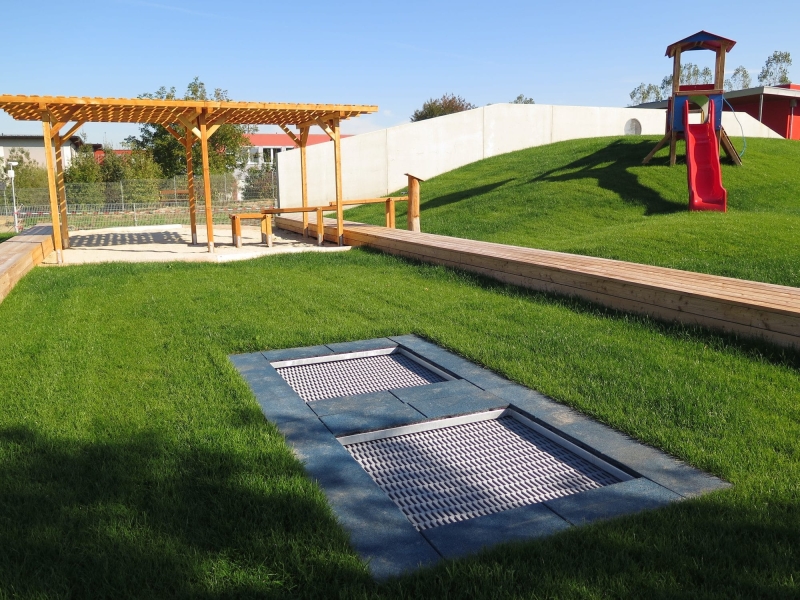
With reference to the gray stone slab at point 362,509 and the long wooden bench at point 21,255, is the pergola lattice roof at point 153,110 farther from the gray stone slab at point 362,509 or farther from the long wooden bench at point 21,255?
the gray stone slab at point 362,509

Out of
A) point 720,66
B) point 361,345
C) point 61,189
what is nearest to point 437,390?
point 361,345

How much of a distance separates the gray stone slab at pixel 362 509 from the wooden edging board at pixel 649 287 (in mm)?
3650

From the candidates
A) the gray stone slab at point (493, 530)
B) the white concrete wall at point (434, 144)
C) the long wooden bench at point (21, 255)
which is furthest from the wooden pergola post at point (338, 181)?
the gray stone slab at point (493, 530)

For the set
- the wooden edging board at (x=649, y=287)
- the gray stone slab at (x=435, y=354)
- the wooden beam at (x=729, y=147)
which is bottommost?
the gray stone slab at (x=435, y=354)

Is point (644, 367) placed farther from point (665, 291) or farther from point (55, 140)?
point (55, 140)

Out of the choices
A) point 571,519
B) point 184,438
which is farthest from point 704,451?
point 184,438

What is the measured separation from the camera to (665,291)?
626 cm

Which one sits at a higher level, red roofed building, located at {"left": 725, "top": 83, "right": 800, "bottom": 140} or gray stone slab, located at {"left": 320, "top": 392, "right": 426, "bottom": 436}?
red roofed building, located at {"left": 725, "top": 83, "right": 800, "bottom": 140}

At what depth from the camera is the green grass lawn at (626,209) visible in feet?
30.9

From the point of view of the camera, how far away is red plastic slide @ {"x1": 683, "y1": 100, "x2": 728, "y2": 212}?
44.9ft

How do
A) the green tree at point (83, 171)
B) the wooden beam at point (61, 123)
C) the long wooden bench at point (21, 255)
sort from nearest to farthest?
the long wooden bench at point (21, 255) < the wooden beam at point (61, 123) < the green tree at point (83, 171)

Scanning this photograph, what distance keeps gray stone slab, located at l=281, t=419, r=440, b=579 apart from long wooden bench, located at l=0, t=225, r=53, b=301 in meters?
5.84

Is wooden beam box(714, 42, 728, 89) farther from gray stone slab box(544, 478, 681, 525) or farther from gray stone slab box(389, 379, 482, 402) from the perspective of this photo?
gray stone slab box(544, 478, 681, 525)

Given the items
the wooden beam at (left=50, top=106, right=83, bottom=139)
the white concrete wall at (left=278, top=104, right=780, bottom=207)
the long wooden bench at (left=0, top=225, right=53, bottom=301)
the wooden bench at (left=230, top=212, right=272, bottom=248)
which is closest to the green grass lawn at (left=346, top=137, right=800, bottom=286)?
→ the white concrete wall at (left=278, top=104, right=780, bottom=207)
